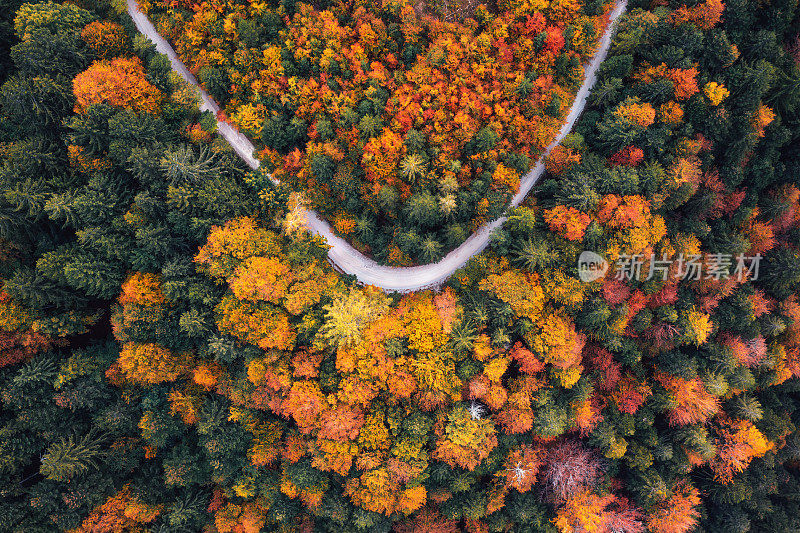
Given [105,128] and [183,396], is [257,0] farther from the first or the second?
[183,396]

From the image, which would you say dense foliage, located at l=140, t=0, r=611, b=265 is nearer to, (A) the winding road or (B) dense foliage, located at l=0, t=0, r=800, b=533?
(A) the winding road

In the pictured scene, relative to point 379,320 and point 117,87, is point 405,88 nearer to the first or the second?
point 379,320

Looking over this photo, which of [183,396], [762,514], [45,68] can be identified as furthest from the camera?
[762,514]

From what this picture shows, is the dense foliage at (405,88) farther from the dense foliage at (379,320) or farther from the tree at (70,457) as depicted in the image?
the tree at (70,457)

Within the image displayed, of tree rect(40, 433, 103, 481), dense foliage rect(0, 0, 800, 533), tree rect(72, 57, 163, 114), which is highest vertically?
tree rect(72, 57, 163, 114)

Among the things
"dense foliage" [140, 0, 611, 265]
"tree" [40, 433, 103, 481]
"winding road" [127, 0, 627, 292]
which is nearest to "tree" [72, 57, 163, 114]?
"dense foliage" [140, 0, 611, 265]

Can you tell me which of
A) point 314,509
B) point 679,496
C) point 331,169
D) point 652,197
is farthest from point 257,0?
point 679,496
